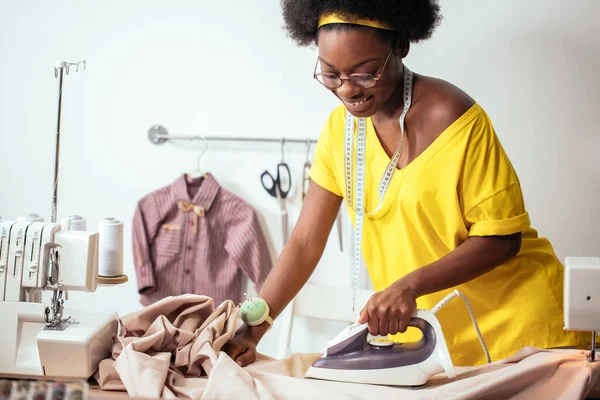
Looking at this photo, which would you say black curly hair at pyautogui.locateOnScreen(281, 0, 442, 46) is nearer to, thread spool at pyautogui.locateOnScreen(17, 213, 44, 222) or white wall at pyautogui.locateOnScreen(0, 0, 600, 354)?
thread spool at pyautogui.locateOnScreen(17, 213, 44, 222)

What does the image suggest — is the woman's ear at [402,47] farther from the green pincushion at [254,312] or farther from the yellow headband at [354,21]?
the green pincushion at [254,312]

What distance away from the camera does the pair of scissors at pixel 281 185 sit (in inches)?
123

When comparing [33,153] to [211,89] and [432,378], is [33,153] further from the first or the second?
[432,378]

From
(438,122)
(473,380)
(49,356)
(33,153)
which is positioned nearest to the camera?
(473,380)

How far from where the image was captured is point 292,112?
3.12 m

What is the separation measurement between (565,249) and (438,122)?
54.1 inches

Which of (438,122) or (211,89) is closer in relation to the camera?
(438,122)

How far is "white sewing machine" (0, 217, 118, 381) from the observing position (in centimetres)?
158

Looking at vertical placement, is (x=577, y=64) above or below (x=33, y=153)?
above

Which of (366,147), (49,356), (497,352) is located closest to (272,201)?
(366,147)

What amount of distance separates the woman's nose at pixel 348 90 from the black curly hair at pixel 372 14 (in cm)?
12

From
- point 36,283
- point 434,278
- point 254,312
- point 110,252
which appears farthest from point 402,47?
point 36,283

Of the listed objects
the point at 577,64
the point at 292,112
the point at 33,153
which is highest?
the point at 577,64

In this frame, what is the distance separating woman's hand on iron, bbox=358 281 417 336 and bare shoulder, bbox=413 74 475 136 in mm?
442
